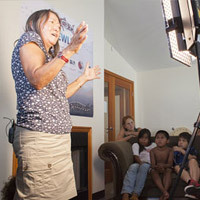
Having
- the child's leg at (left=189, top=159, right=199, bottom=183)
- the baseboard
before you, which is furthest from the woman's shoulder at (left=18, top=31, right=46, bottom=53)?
the baseboard

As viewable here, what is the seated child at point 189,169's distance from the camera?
1.90m

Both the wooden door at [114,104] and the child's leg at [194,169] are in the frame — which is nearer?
the child's leg at [194,169]

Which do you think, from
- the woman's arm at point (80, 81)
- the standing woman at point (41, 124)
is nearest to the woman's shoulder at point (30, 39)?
the standing woman at point (41, 124)

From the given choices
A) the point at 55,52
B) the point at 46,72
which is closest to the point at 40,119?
the point at 46,72

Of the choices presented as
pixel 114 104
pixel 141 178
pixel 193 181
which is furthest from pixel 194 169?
pixel 114 104

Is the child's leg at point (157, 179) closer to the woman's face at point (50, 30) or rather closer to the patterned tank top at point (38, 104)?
the patterned tank top at point (38, 104)

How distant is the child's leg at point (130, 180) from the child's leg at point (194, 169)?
0.54 m

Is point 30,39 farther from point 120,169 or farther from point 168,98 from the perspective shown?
point 168,98

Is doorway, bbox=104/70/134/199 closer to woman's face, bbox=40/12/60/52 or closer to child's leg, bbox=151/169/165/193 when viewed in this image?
child's leg, bbox=151/169/165/193

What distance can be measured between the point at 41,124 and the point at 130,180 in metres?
1.65

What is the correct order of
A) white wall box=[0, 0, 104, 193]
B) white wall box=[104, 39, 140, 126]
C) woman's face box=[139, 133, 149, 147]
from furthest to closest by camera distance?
1. white wall box=[104, 39, 140, 126]
2. woman's face box=[139, 133, 149, 147]
3. white wall box=[0, 0, 104, 193]

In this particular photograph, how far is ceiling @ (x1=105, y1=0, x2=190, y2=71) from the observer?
11.0 feet

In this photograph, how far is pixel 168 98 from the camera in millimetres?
4793

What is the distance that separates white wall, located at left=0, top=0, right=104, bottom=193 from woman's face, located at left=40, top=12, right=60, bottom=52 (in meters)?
0.89
